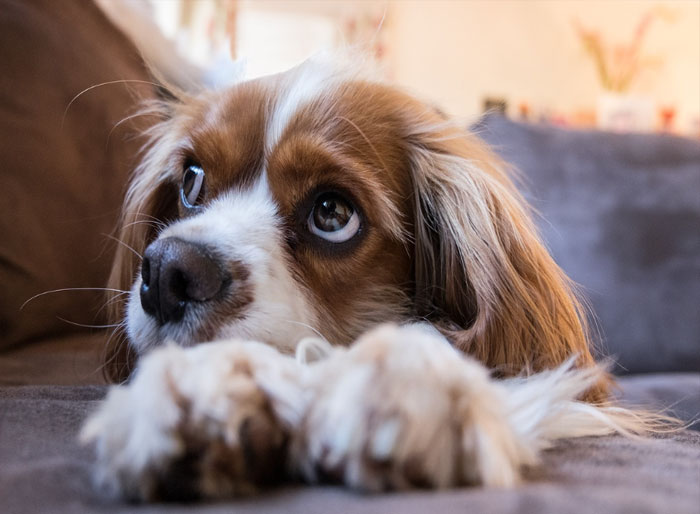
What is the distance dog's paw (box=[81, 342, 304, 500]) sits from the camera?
0.55 m

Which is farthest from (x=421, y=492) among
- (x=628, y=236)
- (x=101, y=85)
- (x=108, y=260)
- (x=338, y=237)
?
(x=628, y=236)

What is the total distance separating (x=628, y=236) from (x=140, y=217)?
1759 mm

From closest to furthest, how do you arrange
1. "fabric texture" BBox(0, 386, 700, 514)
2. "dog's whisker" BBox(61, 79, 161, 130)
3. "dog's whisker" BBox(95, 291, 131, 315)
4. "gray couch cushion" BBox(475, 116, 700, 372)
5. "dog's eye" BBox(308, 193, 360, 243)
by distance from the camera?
"fabric texture" BBox(0, 386, 700, 514) → "dog's eye" BBox(308, 193, 360, 243) → "dog's whisker" BBox(95, 291, 131, 315) → "dog's whisker" BBox(61, 79, 161, 130) → "gray couch cushion" BBox(475, 116, 700, 372)

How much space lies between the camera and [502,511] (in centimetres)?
53

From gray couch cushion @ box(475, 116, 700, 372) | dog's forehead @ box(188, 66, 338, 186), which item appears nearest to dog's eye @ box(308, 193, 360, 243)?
dog's forehead @ box(188, 66, 338, 186)

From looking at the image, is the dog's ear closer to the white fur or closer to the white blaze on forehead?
the white blaze on forehead

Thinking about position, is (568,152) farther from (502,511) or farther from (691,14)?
(691,14)

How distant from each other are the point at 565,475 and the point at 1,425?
72cm

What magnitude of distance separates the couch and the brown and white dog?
0.04 meters

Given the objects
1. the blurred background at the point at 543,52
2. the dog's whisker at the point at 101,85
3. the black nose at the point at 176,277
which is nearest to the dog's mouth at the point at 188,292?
the black nose at the point at 176,277

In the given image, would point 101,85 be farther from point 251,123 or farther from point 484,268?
point 484,268

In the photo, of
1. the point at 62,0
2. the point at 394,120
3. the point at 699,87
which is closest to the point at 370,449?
the point at 394,120

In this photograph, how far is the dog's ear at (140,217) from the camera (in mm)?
1340

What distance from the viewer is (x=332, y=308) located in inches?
45.7
